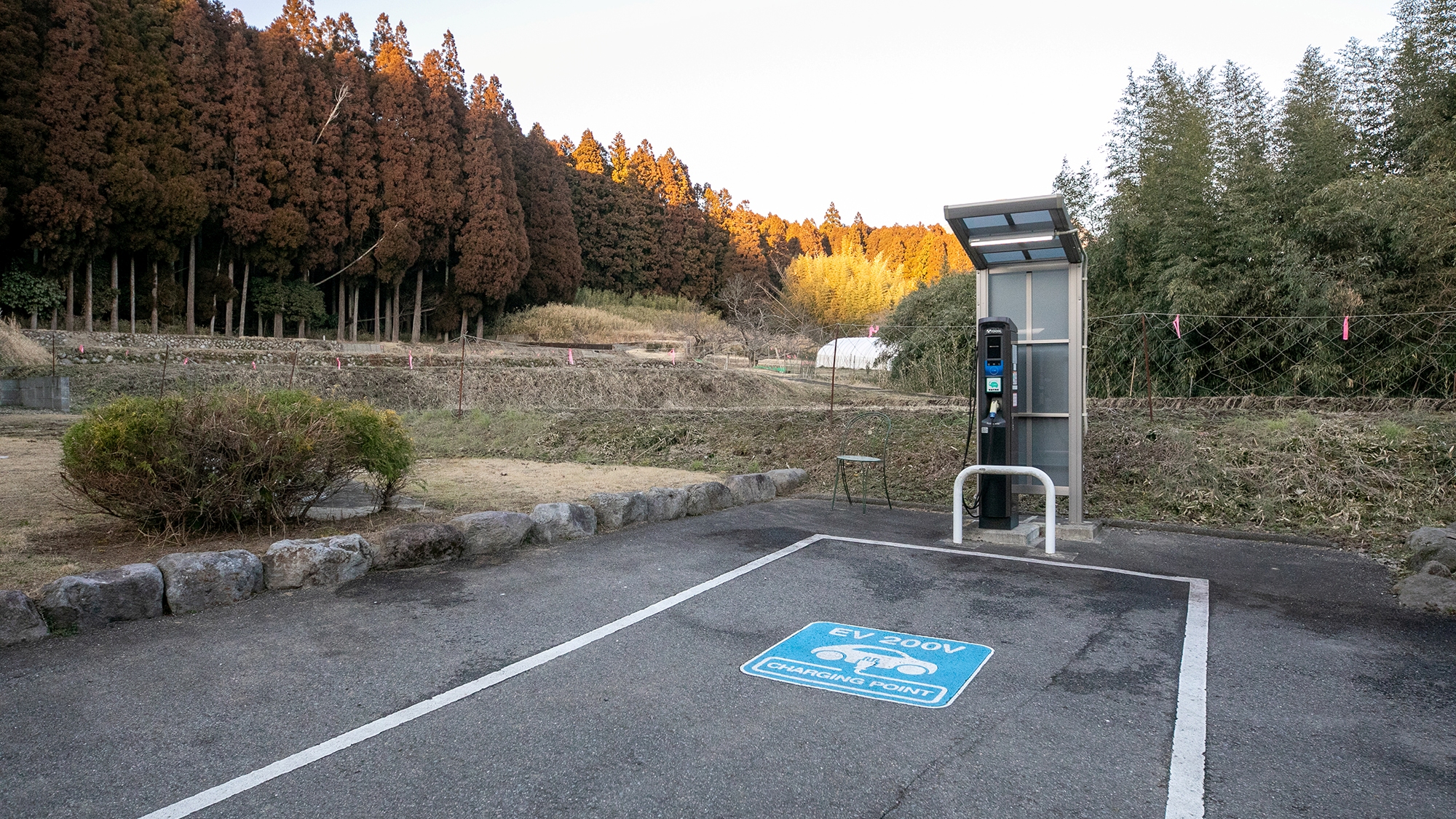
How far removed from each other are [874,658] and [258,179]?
94.3 ft

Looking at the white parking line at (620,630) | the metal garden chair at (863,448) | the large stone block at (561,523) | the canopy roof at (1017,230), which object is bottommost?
the white parking line at (620,630)

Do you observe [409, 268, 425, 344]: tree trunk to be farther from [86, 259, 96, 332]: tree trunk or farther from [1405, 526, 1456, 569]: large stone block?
[1405, 526, 1456, 569]: large stone block

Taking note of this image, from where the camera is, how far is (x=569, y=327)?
1396 inches

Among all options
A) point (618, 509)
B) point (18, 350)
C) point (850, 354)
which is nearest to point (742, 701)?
point (618, 509)

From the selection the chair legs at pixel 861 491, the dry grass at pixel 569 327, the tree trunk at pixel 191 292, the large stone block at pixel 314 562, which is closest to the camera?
the large stone block at pixel 314 562

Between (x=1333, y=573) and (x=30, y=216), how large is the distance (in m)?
27.3

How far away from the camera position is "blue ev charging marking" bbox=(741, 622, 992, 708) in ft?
11.7

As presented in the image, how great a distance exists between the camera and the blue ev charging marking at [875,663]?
11.7 ft

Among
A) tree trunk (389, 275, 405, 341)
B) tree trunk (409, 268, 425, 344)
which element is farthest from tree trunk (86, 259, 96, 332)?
tree trunk (409, 268, 425, 344)

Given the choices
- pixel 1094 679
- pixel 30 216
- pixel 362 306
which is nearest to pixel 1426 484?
pixel 1094 679

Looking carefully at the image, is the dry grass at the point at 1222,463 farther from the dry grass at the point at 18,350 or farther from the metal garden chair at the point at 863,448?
the dry grass at the point at 18,350

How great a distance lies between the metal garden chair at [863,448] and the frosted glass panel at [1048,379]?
1753 mm

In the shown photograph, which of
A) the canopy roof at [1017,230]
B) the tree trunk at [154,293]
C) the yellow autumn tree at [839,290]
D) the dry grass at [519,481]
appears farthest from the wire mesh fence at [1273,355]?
the yellow autumn tree at [839,290]

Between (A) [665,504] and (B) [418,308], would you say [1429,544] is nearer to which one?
(A) [665,504]
